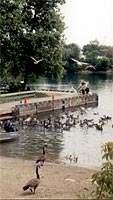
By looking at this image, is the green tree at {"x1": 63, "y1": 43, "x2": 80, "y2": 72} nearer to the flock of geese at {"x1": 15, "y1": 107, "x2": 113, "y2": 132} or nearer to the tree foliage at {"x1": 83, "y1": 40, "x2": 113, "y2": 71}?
the tree foliage at {"x1": 83, "y1": 40, "x2": 113, "y2": 71}

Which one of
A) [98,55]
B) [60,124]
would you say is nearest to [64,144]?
[60,124]

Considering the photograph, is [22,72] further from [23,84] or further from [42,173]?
[42,173]

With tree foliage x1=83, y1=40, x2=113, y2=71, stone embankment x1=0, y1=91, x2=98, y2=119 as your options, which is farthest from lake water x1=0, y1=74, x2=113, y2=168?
tree foliage x1=83, y1=40, x2=113, y2=71

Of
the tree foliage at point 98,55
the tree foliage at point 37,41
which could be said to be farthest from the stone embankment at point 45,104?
the tree foliage at point 98,55

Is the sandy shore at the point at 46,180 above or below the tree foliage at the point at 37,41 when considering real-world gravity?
below

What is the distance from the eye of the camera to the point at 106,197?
14984mm

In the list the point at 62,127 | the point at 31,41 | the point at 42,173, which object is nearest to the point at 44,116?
the point at 62,127

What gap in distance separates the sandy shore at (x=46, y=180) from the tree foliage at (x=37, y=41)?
3090cm

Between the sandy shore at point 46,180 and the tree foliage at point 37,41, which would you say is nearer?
the sandy shore at point 46,180

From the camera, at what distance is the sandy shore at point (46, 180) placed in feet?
69.5

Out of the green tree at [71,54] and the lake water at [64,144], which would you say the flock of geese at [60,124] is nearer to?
the lake water at [64,144]

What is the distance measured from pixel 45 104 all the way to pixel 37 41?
1071cm

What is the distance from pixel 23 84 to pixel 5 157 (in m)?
32.5

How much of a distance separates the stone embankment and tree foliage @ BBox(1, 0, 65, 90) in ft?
14.2
